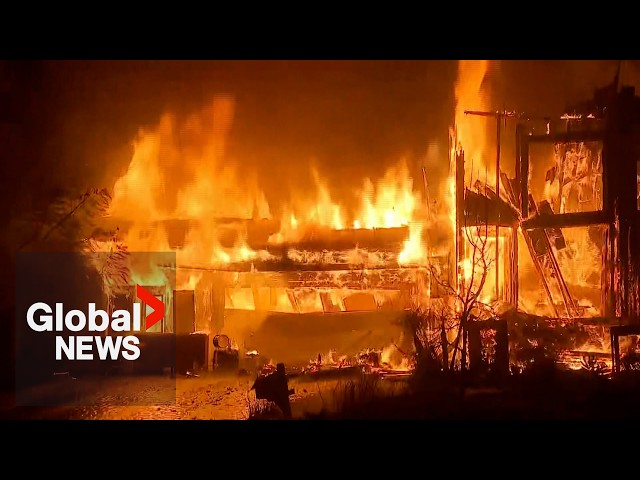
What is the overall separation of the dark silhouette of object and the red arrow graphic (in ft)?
2.53

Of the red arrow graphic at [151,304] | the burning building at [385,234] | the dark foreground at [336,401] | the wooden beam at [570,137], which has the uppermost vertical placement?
the wooden beam at [570,137]

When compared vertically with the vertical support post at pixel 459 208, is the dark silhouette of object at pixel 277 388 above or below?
below

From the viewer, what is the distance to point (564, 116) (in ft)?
13.1

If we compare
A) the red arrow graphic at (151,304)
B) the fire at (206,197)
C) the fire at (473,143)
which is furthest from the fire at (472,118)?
the red arrow graphic at (151,304)

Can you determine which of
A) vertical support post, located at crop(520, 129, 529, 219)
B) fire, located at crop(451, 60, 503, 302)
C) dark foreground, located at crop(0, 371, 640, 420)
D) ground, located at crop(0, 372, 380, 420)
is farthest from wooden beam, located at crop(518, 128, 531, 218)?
ground, located at crop(0, 372, 380, 420)

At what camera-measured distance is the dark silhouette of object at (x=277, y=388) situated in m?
3.98

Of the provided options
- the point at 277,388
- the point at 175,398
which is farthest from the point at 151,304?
the point at 277,388

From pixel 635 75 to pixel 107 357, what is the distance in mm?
3907

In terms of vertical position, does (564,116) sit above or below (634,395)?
above

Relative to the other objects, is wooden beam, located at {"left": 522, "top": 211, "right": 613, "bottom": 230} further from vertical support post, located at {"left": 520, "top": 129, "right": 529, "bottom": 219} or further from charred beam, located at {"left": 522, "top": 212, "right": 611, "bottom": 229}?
vertical support post, located at {"left": 520, "top": 129, "right": 529, "bottom": 219}

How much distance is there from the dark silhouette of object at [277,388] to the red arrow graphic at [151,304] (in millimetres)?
770

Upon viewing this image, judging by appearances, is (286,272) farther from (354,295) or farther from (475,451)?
(475,451)

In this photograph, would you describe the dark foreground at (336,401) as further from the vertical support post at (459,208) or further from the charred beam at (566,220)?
the charred beam at (566,220)
